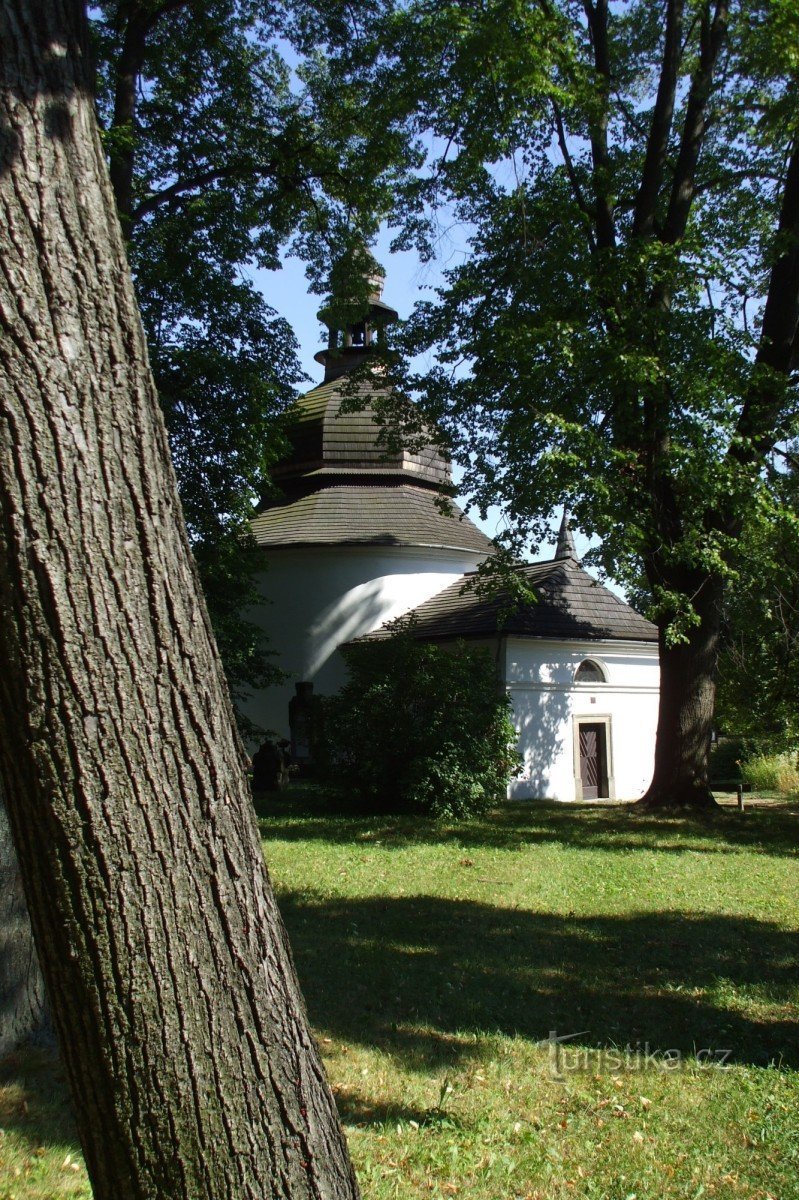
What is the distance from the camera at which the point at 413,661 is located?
18531 millimetres

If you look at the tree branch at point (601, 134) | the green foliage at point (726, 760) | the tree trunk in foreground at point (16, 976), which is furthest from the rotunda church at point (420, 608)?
the tree trunk in foreground at point (16, 976)

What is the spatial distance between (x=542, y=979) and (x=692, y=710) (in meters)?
10.6

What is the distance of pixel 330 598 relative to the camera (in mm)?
27562

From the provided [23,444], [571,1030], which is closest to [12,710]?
[23,444]

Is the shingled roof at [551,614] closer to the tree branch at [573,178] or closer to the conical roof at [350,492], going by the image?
the conical roof at [350,492]

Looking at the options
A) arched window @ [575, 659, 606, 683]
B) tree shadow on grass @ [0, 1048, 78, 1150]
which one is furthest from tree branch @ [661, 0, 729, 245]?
tree shadow on grass @ [0, 1048, 78, 1150]

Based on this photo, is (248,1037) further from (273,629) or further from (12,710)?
(273,629)

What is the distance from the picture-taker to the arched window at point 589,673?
79.5ft

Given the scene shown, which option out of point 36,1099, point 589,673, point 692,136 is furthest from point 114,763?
point 589,673

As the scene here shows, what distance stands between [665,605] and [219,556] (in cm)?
742

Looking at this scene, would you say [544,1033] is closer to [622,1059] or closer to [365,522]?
[622,1059]

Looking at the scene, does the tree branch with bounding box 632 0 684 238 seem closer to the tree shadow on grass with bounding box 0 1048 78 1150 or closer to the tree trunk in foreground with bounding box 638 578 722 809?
the tree trunk in foreground with bounding box 638 578 722 809

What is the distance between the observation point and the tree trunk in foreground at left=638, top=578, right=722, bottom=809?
1683cm

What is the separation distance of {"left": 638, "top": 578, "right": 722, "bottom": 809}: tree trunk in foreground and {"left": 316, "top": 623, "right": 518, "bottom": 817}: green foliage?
309 centimetres
